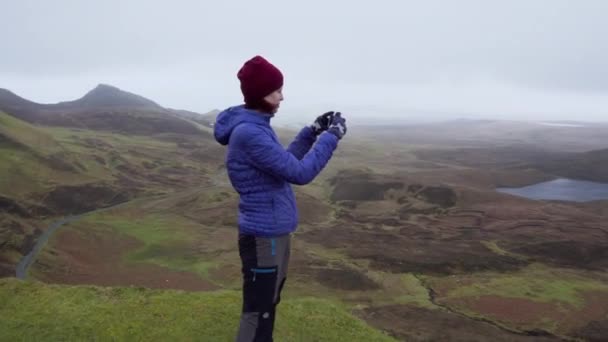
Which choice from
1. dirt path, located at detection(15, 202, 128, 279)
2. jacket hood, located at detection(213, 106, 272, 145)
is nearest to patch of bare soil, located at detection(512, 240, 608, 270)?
dirt path, located at detection(15, 202, 128, 279)

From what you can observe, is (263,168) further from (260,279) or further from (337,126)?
(260,279)

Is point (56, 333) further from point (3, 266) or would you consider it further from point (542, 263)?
point (542, 263)

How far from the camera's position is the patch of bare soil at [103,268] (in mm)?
56094

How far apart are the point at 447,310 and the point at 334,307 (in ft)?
117

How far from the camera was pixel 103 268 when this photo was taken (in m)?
61.8

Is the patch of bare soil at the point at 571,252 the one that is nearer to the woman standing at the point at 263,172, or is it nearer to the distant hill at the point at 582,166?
the woman standing at the point at 263,172

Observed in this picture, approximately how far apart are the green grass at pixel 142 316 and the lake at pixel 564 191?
13014cm

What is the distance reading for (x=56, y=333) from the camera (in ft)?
39.5

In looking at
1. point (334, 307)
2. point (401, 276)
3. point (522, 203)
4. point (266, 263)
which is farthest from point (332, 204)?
point (266, 263)

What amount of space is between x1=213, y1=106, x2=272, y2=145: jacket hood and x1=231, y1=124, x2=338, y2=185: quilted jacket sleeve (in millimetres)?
166

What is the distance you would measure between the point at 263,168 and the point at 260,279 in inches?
61.7

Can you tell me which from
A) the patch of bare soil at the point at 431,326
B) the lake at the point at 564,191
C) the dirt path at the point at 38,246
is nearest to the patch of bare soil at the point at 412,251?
the patch of bare soil at the point at 431,326

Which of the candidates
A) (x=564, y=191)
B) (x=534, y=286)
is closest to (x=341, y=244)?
(x=534, y=286)

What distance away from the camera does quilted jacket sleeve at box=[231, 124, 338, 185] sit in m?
6.45
